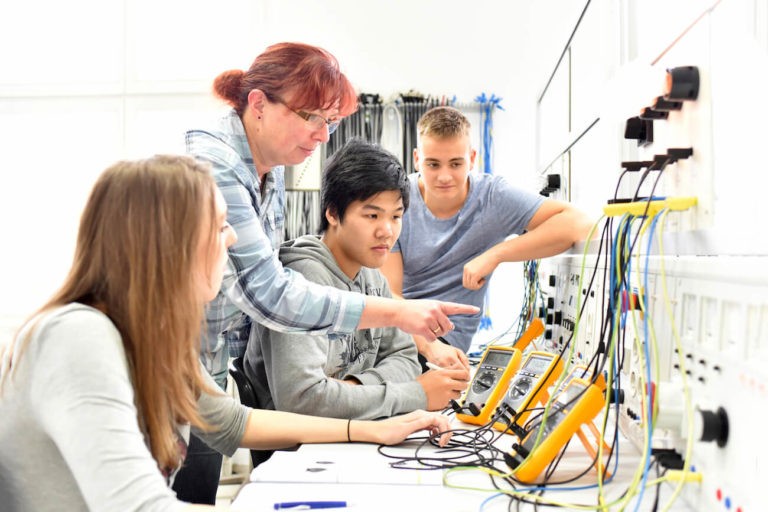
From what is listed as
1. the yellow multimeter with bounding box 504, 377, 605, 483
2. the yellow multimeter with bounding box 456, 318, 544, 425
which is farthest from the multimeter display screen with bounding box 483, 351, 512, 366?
the yellow multimeter with bounding box 504, 377, 605, 483

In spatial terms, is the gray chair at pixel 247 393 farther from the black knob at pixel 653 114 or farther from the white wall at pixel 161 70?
the white wall at pixel 161 70

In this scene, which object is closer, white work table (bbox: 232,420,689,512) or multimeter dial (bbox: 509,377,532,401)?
white work table (bbox: 232,420,689,512)

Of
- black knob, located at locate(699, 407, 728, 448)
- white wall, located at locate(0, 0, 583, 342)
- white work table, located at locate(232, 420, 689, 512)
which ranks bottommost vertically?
white work table, located at locate(232, 420, 689, 512)

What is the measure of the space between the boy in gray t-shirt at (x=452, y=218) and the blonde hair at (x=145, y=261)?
151cm

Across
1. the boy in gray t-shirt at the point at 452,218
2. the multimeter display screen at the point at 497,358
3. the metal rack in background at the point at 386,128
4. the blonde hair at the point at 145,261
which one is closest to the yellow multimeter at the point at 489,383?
the multimeter display screen at the point at 497,358

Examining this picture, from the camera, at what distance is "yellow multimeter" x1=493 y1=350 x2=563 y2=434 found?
4.73 ft

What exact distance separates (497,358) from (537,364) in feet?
0.53

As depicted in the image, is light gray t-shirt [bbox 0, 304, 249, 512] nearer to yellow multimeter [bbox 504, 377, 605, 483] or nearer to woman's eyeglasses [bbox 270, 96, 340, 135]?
yellow multimeter [bbox 504, 377, 605, 483]

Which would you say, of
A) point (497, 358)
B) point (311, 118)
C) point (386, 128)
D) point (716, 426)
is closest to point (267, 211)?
point (311, 118)

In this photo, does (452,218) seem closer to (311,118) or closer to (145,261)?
(311,118)

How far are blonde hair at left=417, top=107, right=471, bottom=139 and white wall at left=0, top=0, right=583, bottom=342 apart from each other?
1.82m

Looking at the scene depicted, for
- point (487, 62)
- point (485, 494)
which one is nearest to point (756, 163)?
point (485, 494)

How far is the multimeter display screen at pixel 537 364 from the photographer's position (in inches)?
60.3

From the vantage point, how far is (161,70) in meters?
4.41
